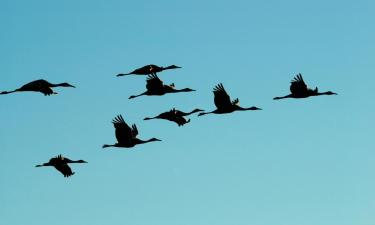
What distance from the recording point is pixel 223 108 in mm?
39562

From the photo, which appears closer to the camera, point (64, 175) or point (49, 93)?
point (49, 93)

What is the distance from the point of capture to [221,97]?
39.2m

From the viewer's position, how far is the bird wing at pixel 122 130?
129 feet

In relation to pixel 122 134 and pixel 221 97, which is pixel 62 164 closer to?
pixel 122 134

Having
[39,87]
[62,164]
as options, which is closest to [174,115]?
[62,164]

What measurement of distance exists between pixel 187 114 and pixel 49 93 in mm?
8063

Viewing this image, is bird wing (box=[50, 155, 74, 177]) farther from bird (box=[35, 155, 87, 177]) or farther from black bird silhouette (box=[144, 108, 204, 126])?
black bird silhouette (box=[144, 108, 204, 126])

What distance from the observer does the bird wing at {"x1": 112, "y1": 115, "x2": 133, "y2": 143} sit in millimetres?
39406

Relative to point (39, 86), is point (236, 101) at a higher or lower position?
lower

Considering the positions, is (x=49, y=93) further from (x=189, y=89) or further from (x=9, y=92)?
(x=189, y=89)

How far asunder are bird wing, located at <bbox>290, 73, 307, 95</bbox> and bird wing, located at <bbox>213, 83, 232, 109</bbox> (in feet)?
10.1

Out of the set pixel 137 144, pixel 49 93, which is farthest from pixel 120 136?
pixel 49 93

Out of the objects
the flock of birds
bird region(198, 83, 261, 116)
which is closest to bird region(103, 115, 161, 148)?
the flock of birds

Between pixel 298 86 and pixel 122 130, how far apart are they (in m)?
8.44
